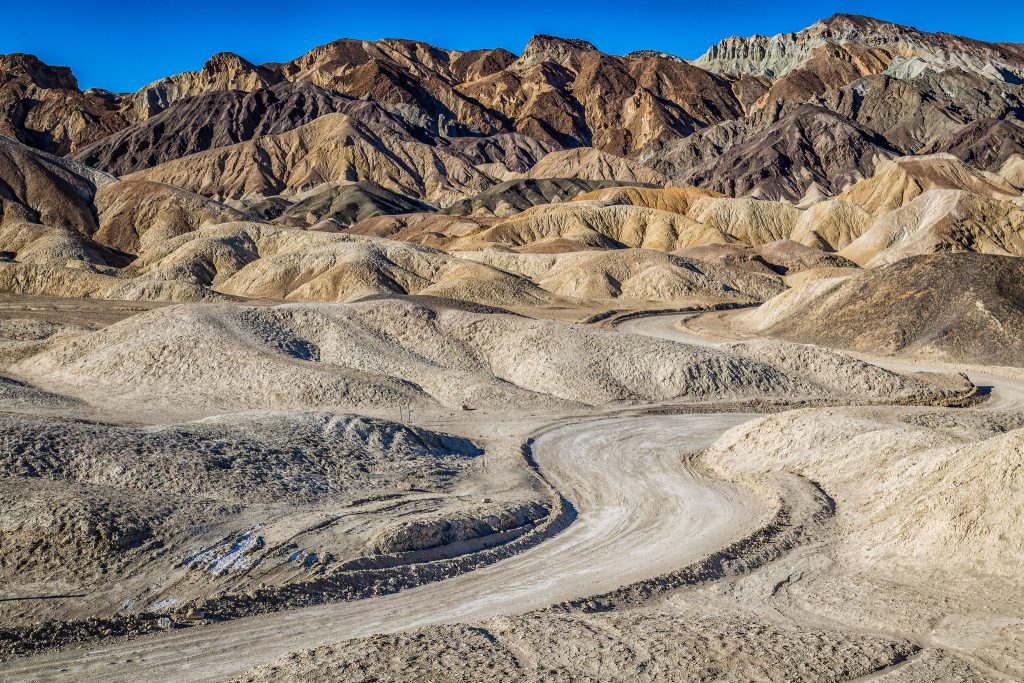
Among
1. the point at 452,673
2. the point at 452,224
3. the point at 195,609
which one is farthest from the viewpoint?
the point at 452,224

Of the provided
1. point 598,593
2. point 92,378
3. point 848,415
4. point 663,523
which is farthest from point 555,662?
point 92,378

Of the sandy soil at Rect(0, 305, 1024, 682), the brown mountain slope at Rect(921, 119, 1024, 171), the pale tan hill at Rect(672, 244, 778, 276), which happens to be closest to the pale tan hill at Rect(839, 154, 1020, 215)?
the brown mountain slope at Rect(921, 119, 1024, 171)

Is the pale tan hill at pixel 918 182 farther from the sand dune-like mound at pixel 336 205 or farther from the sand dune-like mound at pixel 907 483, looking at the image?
the sand dune-like mound at pixel 907 483

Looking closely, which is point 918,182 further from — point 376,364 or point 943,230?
point 376,364

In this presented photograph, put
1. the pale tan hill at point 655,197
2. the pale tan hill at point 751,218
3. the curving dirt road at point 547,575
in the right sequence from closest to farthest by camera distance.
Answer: the curving dirt road at point 547,575 < the pale tan hill at point 751,218 < the pale tan hill at point 655,197

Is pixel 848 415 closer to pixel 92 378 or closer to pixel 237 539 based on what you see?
pixel 237 539

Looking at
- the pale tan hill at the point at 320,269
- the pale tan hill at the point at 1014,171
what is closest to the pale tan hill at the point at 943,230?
the pale tan hill at the point at 320,269

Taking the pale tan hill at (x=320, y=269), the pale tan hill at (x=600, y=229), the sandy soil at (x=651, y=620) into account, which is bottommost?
the sandy soil at (x=651, y=620)
